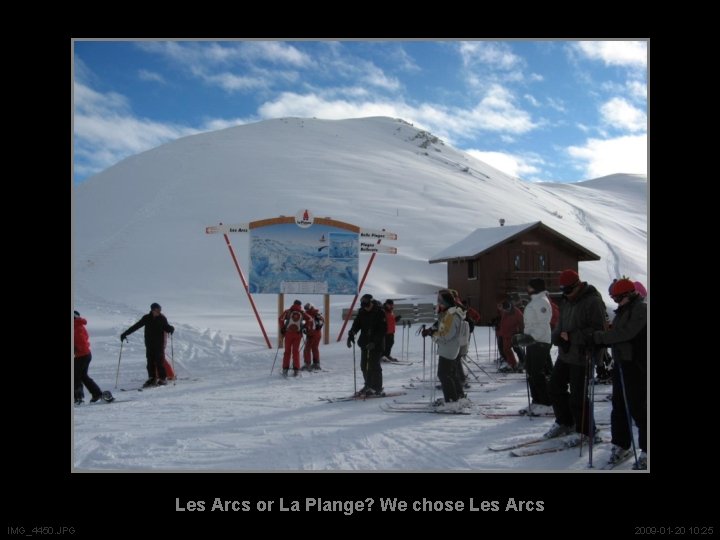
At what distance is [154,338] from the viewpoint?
10617 mm

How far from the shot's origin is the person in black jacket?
1048 cm

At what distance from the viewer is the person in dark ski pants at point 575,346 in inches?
242

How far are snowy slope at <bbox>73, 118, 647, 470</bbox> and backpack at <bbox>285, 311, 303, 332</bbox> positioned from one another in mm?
1027

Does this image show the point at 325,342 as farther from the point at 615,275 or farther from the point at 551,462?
the point at 615,275

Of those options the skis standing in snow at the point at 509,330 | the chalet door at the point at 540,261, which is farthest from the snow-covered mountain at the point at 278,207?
the skis standing in snow at the point at 509,330

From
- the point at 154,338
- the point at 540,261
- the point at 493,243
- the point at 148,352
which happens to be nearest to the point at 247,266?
the point at 493,243

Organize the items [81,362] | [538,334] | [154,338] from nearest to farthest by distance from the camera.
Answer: [538,334], [81,362], [154,338]

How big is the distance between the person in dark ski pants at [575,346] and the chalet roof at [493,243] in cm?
1965

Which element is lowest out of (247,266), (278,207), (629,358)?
(629,358)

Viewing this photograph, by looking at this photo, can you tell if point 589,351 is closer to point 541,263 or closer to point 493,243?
point 493,243

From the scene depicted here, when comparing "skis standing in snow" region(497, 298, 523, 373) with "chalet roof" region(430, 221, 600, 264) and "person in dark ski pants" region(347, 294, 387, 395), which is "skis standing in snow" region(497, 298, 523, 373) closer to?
"person in dark ski pants" region(347, 294, 387, 395)

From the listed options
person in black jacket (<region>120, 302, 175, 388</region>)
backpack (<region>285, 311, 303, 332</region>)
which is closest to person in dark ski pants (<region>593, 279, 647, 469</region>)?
backpack (<region>285, 311, 303, 332</region>)

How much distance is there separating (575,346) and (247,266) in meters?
38.4
